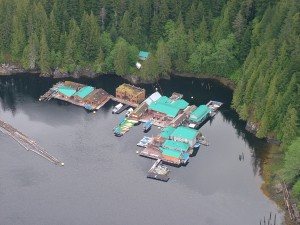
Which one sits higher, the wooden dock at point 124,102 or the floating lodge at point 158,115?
the floating lodge at point 158,115

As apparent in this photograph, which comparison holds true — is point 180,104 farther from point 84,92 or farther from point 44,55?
point 44,55

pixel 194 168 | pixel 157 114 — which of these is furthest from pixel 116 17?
pixel 194 168

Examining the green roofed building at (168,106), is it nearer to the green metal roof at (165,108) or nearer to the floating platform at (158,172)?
the green metal roof at (165,108)

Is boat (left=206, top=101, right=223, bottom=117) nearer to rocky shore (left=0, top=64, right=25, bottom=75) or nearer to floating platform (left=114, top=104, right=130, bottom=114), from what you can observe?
floating platform (left=114, top=104, right=130, bottom=114)

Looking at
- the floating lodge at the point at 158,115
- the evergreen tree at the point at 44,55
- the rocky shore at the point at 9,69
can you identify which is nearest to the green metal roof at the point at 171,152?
the floating lodge at the point at 158,115

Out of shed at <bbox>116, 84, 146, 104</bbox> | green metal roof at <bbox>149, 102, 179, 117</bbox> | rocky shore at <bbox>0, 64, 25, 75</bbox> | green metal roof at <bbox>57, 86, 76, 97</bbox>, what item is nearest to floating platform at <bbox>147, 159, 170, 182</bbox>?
green metal roof at <bbox>149, 102, 179, 117</bbox>

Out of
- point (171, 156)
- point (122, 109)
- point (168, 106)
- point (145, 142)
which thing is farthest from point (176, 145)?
point (122, 109)
